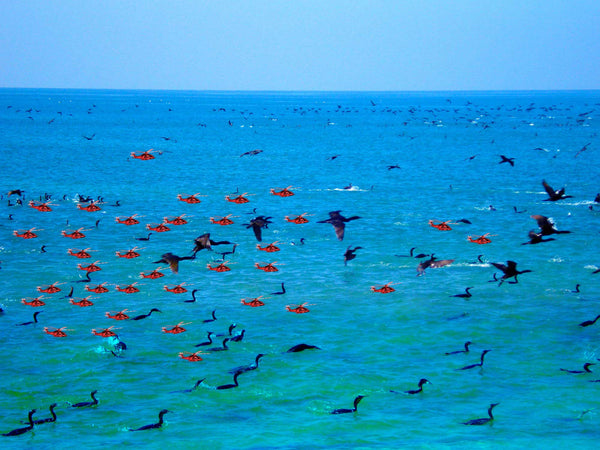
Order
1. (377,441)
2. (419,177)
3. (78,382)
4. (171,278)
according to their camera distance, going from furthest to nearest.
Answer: (419,177) → (171,278) → (78,382) → (377,441)

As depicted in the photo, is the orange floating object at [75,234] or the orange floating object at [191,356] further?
the orange floating object at [75,234]

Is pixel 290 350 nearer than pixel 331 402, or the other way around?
pixel 331 402

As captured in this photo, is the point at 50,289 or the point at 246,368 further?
Result: the point at 50,289

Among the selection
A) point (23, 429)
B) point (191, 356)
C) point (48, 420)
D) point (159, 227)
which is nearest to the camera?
point (23, 429)

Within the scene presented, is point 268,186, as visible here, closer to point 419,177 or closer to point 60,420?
point 419,177

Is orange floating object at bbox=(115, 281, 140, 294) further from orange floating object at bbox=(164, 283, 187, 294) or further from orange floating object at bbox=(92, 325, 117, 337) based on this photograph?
orange floating object at bbox=(92, 325, 117, 337)

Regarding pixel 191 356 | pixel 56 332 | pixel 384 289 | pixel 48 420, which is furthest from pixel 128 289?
pixel 48 420

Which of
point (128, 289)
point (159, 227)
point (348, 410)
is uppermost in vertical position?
point (159, 227)

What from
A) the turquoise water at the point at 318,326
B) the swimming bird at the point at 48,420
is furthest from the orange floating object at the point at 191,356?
the swimming bird at the point at 48,420

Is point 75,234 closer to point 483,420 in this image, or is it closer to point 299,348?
point 299,348

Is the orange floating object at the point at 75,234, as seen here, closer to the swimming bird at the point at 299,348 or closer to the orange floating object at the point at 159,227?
the orange floating object at the point at 159,227

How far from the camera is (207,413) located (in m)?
22.9

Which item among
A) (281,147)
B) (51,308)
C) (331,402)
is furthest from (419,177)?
(331,402)

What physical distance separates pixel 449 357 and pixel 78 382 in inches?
530
